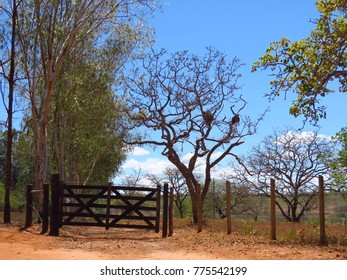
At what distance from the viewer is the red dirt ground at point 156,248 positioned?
1071 centimetres

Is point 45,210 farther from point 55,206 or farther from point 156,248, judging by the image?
point 156,248

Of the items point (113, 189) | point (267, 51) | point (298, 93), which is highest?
point (267, 51)

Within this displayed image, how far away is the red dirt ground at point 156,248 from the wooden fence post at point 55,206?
31 centimetres

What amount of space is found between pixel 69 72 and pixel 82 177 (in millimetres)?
10980

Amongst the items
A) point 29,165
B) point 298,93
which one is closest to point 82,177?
point 29,165

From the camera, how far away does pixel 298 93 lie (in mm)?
14875

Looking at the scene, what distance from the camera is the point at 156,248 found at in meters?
13.2

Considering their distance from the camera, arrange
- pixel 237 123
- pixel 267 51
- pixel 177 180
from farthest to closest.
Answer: pixel 177 180, pixel 237 123, pixel 267 51

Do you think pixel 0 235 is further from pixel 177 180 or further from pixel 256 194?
pixel 177 180

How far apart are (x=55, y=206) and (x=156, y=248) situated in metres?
4.62

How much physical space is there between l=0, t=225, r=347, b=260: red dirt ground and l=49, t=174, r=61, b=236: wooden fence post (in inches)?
12.3

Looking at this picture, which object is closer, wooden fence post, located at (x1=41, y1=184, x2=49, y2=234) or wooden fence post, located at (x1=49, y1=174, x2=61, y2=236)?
wooden fence post, located at (x1=49, y1=174, x2=61, y2=236)

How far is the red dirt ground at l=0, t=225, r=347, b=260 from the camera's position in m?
10.7

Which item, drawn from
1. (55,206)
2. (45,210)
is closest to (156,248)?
(55,206)
